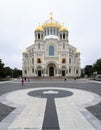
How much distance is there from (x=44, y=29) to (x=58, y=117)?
6699 centimetres

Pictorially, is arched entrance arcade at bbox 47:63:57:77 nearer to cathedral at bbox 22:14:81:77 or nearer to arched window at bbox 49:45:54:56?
cathedral at bbox 22:14:81:77

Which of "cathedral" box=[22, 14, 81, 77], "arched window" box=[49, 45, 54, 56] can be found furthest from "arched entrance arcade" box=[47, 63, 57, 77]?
"arched window" box=[49, 45, 54, 56]

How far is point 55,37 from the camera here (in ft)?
228

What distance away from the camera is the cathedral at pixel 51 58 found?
64500mm

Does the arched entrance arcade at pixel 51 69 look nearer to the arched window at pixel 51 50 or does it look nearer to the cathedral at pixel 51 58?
the cathedral at pixel 51 58

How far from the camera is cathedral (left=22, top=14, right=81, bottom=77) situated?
212 ft

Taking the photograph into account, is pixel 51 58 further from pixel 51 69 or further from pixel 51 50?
pixel 51 69

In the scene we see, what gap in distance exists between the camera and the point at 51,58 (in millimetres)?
65312

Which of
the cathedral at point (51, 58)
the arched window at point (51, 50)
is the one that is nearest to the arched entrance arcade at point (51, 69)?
the cathedral at point (51, 58)

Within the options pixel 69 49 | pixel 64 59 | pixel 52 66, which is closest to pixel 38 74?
pixel 52 66

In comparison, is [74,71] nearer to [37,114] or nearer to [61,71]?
[61,71]

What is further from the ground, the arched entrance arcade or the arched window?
the arched window

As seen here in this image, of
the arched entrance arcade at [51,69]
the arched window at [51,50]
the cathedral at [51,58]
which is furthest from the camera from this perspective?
the arched window at [51,50]

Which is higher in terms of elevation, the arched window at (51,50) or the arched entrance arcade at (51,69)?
the arched window at (51,50)
